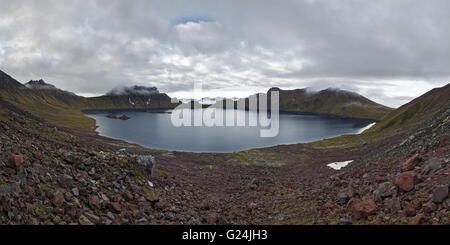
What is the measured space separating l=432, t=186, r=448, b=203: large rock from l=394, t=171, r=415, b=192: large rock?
1.94 m

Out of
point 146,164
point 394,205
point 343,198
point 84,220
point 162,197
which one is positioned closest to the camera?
point 84,220

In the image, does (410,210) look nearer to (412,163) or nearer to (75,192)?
(412,163)

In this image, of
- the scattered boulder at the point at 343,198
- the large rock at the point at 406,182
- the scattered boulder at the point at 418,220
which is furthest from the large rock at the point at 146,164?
the scattered boulder at the point at 418,220

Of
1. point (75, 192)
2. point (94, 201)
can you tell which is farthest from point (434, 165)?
point (75, 192)

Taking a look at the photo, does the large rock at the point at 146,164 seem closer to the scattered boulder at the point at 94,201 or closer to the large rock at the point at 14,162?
the scattered boulder at the point at 94,201

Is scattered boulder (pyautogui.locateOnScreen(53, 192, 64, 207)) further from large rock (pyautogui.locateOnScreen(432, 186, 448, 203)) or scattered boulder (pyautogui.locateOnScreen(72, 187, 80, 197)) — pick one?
large rock (pyautogui.locateOnScreen(432, 186, 448, 203))

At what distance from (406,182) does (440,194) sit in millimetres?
Answer: 2327

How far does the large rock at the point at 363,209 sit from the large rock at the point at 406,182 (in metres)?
1.71

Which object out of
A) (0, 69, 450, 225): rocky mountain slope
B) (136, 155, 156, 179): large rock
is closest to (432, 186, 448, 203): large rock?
(0, 69, 450, 225): rocky mountain slope

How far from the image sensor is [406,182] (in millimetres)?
12844
